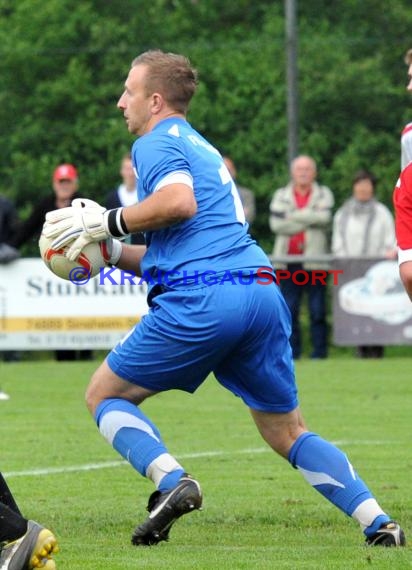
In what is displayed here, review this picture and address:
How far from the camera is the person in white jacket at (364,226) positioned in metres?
17.5

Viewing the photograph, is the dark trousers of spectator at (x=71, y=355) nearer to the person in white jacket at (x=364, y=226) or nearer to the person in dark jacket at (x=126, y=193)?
the person in dark jacket at (x=126, y=193)

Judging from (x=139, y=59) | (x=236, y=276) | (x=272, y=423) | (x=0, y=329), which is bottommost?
(x=0, y=329)

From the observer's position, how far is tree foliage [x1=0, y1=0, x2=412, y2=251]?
33.6m

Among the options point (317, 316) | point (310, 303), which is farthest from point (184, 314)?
point (310, 303)

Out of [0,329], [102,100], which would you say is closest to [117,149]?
[102,100]

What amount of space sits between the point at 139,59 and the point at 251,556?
2.16m

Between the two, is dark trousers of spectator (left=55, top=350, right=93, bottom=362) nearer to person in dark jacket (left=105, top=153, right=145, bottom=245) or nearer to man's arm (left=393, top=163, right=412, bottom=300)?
person in dark jacket (left=105, top=153, right=145, bottom=245)

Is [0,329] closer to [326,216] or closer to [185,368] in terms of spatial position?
[326,216]

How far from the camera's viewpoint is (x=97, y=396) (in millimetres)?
6531

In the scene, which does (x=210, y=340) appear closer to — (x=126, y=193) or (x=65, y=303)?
(x=126, y=193)

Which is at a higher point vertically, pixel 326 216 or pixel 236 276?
pixel 236 276

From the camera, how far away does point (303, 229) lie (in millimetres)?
17672

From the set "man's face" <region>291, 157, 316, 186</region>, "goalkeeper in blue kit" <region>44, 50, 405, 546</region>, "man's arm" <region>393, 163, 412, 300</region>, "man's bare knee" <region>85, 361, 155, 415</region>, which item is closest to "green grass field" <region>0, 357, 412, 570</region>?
"goalkeeper in blue kit" <region>44, 50, 405, 546</region>

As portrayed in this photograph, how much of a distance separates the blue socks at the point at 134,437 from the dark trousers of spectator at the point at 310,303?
11150mm
